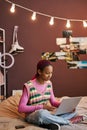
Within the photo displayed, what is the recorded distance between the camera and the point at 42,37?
167 inches

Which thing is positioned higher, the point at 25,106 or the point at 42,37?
the point at 42,37

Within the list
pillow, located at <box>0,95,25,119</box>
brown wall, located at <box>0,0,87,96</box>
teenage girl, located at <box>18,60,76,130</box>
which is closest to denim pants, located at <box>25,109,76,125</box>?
teenage girl, located at <box>18,60,76,130</box>

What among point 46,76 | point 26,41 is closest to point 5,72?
point 26,41

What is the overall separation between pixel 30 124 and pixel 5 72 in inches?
77.2

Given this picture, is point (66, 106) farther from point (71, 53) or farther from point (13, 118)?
point (71, 53)

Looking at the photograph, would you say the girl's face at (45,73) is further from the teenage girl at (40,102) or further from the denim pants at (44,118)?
the denim pants at (44,118)

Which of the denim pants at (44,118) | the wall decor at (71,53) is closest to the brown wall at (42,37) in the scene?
the wall decor at (71,53)

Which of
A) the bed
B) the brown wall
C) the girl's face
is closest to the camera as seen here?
the bed

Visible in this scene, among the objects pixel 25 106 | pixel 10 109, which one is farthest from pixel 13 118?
pixel 10 109

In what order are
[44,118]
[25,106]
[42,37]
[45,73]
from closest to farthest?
[44,118], [25,106], [45,73], [42,37]

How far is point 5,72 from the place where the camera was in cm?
412

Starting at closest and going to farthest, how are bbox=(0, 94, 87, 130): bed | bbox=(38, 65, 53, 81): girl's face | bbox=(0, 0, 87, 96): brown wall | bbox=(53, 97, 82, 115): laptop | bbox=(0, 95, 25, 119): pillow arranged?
bbox=(0, 94, 87, 130): bed, bbox=(53, 97, 82, 115): laptop, bbox=(38, 65, 53, 81): girl's face, bbox=(0, 95, 25, 119): pillow, bbox=(0, 0, 87, 96): brown wall

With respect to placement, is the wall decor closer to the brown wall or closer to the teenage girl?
the brown wall

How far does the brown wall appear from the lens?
4.20 m
